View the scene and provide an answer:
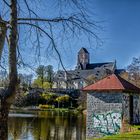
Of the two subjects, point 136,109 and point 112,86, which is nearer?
point 112,86

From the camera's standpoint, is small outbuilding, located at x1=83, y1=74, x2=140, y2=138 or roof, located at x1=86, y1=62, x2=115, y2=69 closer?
small outbuilding, located at x1=83, y1=74, x2=140, y2=138

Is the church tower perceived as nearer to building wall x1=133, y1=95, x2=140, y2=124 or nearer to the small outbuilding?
building wall x1=133, y1=95, x2=140, y2=124

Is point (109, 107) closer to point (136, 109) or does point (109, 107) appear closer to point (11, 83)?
point (136, 109)

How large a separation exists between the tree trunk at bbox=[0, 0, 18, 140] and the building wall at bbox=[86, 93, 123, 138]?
59.4 feet

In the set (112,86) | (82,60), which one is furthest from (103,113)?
(82,60)

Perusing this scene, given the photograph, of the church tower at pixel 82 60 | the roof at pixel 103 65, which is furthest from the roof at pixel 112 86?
the church tower at pixel 82 60

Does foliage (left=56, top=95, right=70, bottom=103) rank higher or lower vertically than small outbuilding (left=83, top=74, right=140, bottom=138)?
higher

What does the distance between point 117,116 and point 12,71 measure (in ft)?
60.2

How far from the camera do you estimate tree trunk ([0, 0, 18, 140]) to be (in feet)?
23.7

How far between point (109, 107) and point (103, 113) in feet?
→ 2.14

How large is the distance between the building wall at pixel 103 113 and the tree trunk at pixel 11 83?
18112 mm

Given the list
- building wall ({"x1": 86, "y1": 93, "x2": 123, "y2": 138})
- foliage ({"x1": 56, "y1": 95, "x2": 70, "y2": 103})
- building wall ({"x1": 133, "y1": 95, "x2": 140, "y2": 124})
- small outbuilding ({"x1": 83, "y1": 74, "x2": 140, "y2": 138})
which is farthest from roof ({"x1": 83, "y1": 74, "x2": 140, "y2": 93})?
foliage ({"x1": 56, "y1": 95, "x2": 70, "y2": 103})

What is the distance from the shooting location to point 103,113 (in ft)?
84.2

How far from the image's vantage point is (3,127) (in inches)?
283
